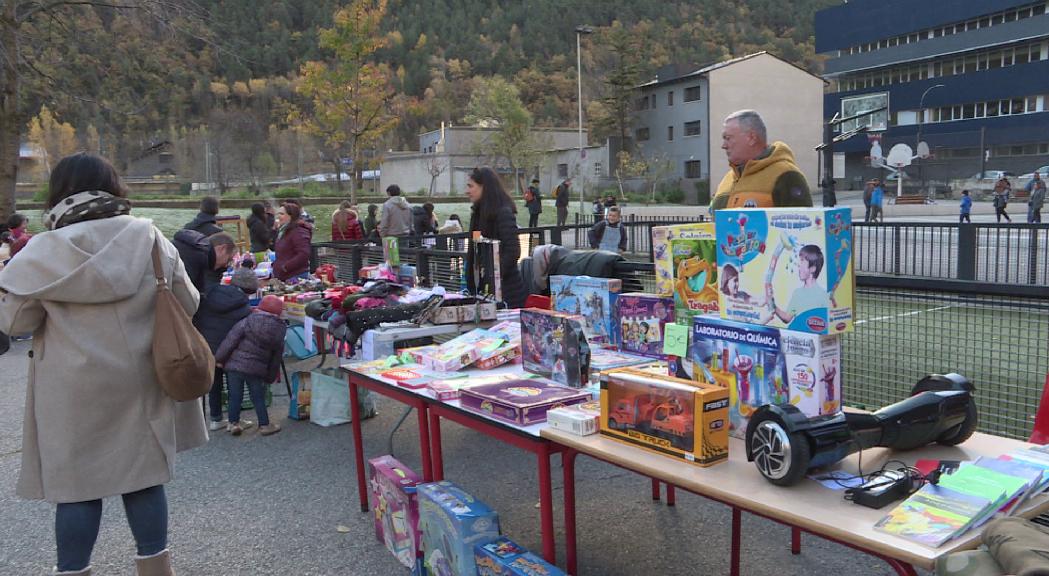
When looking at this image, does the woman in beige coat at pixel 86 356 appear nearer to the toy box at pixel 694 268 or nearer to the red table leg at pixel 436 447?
the red table leg at pixel 436 447

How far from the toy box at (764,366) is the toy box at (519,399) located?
57 centimetres

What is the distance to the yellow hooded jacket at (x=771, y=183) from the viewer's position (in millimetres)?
3717

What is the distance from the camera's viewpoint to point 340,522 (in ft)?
13.9

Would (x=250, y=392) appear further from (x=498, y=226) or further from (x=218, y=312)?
(x=498, y=226)

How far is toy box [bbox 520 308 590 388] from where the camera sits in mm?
3236

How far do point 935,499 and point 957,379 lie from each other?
0.67 meters

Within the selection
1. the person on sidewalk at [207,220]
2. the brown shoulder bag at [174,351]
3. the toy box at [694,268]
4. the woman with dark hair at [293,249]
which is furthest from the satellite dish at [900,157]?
the brown shoulder bag at [174,351]

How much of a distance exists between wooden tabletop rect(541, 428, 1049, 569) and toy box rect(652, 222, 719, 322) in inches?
22.1

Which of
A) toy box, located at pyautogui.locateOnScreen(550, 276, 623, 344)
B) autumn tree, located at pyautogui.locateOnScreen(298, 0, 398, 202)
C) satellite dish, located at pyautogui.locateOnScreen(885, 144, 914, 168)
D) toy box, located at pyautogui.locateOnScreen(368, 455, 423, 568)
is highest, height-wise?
autumn tree, located at pyautogui.locateOnScreen(298, 0, 398, 202)

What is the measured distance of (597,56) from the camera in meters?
122

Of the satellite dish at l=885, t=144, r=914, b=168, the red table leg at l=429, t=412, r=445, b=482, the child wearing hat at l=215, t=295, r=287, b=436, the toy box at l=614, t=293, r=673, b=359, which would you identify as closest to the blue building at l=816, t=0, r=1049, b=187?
the satellite dish at l=885, t=144, r=914, b=168

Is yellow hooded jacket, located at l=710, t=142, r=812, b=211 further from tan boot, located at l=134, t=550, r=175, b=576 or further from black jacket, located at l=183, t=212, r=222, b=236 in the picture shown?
black jacket, located at l=183, t=212, r=222, b=236

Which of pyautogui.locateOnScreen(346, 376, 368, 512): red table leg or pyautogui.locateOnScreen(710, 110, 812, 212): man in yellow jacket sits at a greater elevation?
pyautogui.locateOnScreen(710, 110, 812, 212): man in yellow jacket

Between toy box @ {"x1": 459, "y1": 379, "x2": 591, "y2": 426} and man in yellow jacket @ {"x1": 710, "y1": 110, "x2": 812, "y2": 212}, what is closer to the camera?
toy box @ {"x1": 459, "y1": 379, "x2": 591, "y2": 426}
